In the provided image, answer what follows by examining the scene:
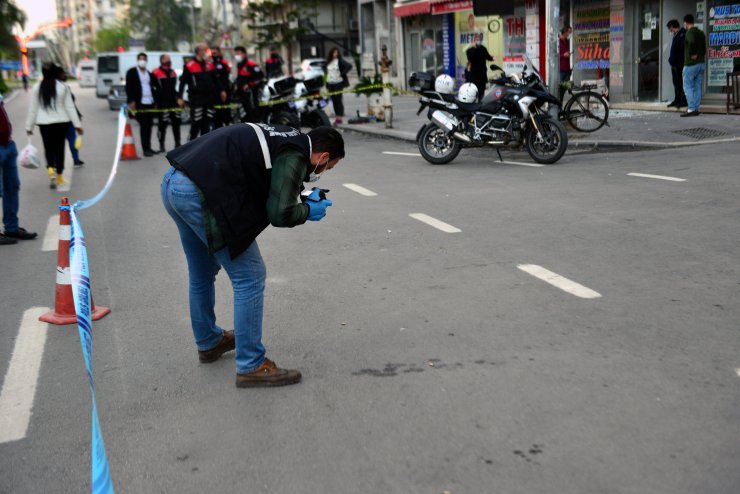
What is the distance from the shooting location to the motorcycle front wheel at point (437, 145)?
13.4m

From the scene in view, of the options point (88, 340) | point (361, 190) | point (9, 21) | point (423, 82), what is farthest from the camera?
point (9, 21)

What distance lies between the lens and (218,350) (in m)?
4.96

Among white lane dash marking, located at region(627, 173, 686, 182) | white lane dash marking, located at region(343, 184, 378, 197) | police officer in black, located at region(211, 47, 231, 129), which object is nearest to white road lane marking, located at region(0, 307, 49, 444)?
white lane dash marking, located at region(343, 184, 378, 197)

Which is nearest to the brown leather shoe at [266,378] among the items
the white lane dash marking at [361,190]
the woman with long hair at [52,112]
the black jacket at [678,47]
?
the white lane dash marking at [361,190]

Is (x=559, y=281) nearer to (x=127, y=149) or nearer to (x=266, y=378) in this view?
(x=266, y=378)

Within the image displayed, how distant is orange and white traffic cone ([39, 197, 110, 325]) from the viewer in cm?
592

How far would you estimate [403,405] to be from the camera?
415cm

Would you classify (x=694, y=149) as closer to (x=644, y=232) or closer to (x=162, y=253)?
(x=644, y=232)

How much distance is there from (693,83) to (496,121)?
608 cm

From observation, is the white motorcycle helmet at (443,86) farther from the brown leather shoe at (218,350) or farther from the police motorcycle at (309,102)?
the brown leather shoe at (218,350)

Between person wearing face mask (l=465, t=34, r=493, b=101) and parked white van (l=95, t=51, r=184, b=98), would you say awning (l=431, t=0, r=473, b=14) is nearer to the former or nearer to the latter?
person wearing face mask (l=465, t=34, r=493, b=101)

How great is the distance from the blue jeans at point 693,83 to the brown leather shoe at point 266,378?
14.6 metres

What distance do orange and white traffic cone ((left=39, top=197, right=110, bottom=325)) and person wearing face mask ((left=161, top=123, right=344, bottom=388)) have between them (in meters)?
1.79

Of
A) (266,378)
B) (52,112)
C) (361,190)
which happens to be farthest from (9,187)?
(266,378)
